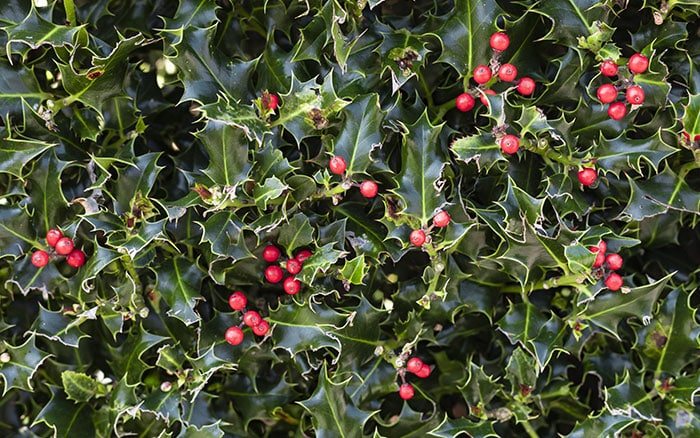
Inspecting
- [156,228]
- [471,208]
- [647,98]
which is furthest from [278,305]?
[647,98]

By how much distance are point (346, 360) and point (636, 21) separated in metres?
1.20

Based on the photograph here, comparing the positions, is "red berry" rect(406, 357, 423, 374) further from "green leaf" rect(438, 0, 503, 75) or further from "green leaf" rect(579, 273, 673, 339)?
"green leaf" rect(438, 0, 503, 75)

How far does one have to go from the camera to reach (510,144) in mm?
1649

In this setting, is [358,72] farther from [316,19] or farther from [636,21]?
[636,21]

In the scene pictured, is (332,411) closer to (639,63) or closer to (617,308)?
(617,308)

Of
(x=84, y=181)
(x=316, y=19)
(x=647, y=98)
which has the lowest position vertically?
(x=84, y=181)

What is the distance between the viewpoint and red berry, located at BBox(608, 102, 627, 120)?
5.65 ft

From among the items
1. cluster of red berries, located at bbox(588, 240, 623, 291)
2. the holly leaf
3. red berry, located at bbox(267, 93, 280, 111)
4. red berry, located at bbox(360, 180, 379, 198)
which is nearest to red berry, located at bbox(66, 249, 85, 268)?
the holly leaf

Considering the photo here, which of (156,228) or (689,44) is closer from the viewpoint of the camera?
(156,228)

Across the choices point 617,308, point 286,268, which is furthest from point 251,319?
point 617,308

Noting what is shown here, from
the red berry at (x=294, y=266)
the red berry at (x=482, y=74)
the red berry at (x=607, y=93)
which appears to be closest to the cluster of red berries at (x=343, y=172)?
the red berry at (x=294, y=266)

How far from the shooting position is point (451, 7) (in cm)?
188

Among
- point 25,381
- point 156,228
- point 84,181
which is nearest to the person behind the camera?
point 156,228

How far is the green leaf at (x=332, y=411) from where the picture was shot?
1.75m
